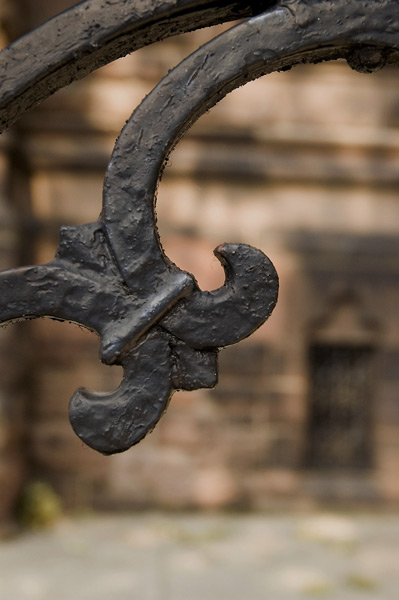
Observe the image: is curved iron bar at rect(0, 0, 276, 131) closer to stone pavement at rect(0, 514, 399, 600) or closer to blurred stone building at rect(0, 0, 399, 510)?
stone pavement at rect(0, 514, 399, 600)

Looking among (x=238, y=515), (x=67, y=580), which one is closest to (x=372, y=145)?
(x=238, y=515)

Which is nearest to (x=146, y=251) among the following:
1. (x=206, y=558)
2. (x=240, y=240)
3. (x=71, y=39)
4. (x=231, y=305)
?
(x=231, y=305)

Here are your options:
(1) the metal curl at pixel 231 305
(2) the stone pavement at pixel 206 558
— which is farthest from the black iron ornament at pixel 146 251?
(2) the stone pavement at pixel 206 558

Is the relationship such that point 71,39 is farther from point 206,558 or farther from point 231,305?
point 206,558

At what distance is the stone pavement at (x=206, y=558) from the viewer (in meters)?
3.18

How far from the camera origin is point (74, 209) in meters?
4.11

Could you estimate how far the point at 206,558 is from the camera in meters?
3.60

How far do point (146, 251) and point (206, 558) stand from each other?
331cm

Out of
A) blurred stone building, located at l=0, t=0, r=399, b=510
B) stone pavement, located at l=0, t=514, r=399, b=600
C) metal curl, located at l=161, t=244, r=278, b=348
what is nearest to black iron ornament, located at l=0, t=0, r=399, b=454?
metal curl, located at l=161, t=244, r=278, b=348

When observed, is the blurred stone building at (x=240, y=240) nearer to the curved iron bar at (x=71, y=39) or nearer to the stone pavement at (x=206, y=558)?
the stone pavement at (x=206, y=558)

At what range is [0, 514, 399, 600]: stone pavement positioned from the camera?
318 cm

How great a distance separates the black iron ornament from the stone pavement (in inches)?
110

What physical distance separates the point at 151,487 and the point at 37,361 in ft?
3.38

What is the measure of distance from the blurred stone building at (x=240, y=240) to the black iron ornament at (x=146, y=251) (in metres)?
3.44
